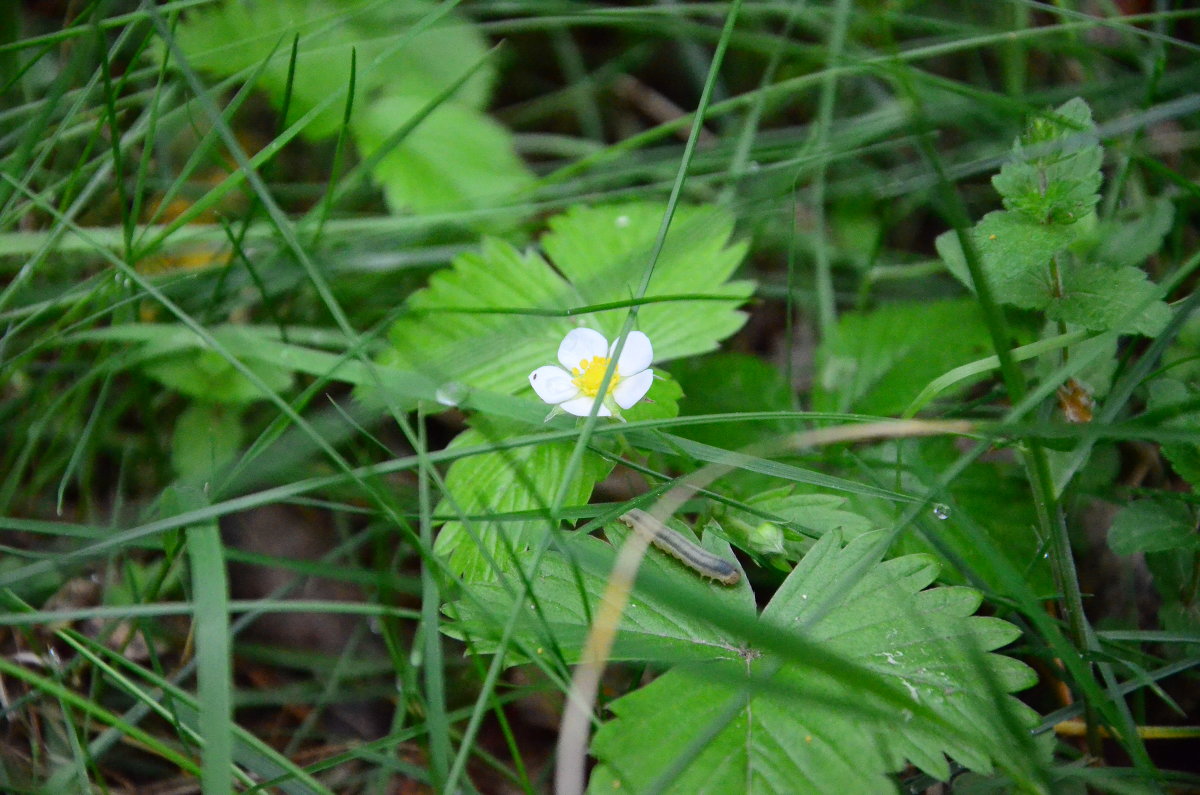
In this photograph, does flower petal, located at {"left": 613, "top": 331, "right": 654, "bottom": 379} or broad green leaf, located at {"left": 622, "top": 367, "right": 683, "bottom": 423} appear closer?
flower petal, located at {"left": 613, "top": 331, "right": 654, "bottom": 379}

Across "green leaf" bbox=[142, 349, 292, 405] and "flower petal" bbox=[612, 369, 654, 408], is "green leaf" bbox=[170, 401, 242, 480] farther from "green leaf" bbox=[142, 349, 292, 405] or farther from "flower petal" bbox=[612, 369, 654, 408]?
"flower petal" bbox=[612, 369, 654, 408]

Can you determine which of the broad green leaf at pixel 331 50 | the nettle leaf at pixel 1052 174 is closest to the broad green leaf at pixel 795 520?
the nettle leaf at pixel 1052 174

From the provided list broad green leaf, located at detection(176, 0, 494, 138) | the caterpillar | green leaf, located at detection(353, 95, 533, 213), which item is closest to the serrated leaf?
the caterpillar

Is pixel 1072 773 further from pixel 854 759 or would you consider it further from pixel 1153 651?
pixel 1153 651

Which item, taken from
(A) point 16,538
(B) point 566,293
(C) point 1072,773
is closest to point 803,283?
(B) point 566,293

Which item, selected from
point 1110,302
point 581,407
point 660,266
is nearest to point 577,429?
point 581,407
